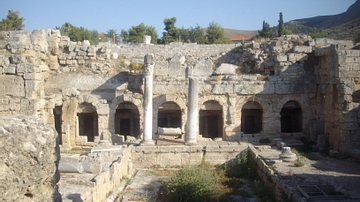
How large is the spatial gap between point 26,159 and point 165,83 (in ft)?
46.1

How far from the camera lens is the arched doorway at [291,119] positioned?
1957 centimetres

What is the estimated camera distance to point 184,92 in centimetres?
1798

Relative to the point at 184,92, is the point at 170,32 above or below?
above

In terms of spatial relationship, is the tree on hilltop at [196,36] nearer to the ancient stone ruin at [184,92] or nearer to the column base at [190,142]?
the ancient stone ruin at [184,92]

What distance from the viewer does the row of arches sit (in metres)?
19.5

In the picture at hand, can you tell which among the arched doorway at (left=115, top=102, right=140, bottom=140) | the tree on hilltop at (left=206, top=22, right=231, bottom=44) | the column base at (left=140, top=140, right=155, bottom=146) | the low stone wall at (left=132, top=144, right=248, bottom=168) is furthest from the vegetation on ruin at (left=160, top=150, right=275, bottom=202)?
the tree on hilltop at (left=206, top=22, right=231, bottom=44)

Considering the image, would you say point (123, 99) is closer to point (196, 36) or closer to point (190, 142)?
point (190, 142)

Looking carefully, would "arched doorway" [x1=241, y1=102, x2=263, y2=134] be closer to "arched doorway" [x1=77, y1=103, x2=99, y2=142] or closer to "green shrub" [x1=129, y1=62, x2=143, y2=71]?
"green shrub" [x1=129, y1=62, x2=143, y2=71]

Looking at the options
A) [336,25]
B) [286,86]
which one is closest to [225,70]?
[286,86]

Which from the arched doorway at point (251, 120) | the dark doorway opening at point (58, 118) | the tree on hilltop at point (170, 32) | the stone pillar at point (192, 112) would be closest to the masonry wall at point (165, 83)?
the dark doorway opening at point (58, 118)

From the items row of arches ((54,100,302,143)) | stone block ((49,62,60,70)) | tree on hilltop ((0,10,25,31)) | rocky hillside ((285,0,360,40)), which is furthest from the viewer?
tree on hilltop ((0,10,25,31))

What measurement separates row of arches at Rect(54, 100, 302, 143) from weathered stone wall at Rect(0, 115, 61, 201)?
14.7 meters

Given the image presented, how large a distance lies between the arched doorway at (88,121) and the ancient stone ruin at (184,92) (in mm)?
56

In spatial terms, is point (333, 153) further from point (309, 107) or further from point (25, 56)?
point (25, 56)
